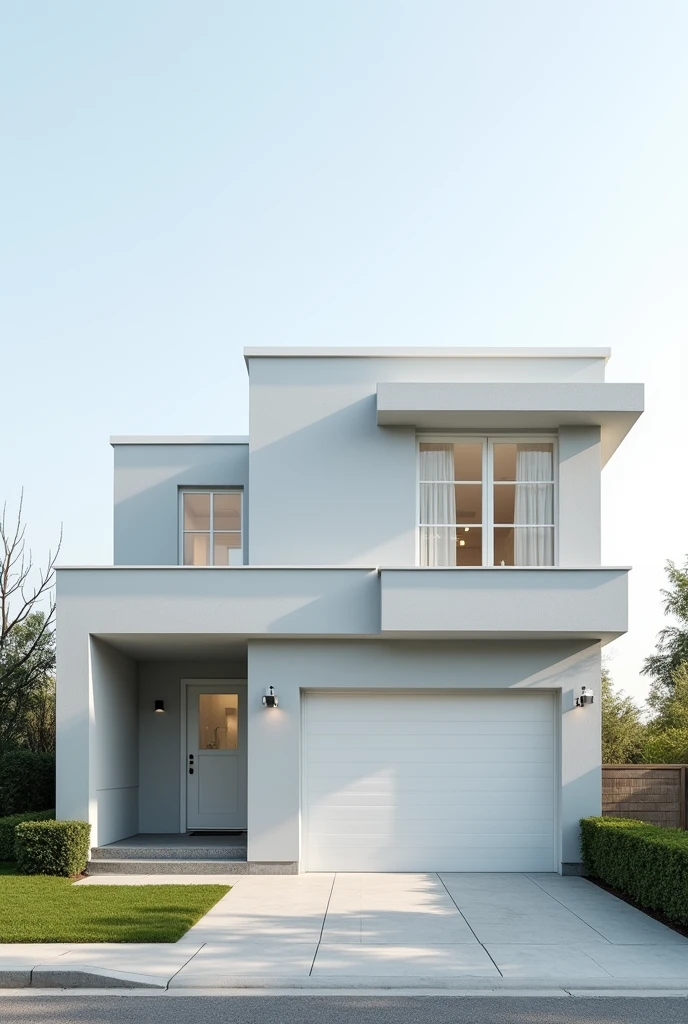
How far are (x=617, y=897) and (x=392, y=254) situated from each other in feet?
34.7

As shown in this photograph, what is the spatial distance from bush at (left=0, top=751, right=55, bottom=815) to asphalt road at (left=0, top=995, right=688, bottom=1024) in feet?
27.5

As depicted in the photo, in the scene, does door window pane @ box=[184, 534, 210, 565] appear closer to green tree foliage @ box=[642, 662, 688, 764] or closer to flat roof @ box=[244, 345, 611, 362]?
flat roof @ box=[244, 345, 611, 362]

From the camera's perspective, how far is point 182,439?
1733 centimetres

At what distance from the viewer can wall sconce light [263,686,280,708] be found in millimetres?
13477

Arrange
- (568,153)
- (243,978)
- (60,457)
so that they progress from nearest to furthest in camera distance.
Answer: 1. (243,978)
2. (568,153)
3. (60,457)

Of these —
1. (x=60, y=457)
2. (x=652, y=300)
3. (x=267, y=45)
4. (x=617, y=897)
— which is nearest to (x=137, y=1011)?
(x=617, y=897)

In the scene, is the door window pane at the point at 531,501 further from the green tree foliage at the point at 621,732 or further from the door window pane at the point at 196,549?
the green tree foliage at the point at 621,732

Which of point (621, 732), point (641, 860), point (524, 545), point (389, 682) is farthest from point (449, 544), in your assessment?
point (621, 732)

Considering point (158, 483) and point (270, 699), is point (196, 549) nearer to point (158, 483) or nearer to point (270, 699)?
point (158, 483)

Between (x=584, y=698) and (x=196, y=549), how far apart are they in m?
7.06

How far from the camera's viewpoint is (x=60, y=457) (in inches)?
1002

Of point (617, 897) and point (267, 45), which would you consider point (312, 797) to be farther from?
point (267, 45)

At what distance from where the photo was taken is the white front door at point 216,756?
1623 centimetres

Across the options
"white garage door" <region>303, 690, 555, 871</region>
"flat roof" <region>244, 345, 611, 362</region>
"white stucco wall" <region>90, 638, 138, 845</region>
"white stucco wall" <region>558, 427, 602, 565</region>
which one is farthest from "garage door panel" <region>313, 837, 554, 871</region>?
"flat roof" <region>244, 345, 611, 362</region>
